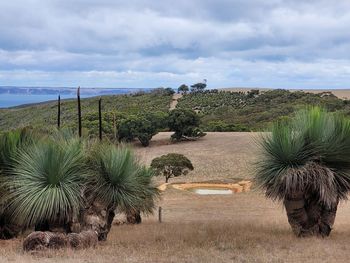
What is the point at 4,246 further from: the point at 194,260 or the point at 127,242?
the point at 194,260

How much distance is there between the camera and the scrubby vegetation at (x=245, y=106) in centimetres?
8625

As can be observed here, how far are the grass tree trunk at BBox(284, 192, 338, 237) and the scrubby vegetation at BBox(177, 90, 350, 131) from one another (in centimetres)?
6288

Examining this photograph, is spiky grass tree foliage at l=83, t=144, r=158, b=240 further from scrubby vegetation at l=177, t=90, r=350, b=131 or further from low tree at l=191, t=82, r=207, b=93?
low tree at l=191, t=82, r=207, b=93

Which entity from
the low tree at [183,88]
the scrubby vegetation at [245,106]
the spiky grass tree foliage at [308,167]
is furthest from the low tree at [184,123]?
the low tree at [183,88]

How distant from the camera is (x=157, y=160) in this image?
35.9m

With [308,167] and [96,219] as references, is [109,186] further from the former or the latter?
[308,167]

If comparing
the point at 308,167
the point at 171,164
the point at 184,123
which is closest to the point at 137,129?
the point at 184,123

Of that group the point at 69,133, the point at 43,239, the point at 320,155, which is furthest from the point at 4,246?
the point at 320,155

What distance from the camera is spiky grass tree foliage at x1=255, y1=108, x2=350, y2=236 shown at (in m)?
12.1

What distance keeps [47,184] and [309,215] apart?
6.80 meters

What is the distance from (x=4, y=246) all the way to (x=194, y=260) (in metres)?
4.58

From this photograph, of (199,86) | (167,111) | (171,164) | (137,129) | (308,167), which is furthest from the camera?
(199,86)

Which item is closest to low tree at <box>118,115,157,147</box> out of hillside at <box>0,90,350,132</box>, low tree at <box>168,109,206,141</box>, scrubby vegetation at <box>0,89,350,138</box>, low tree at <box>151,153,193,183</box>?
scrubby vegetation at <box>0,89,350,138</box>

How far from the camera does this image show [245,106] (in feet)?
388
